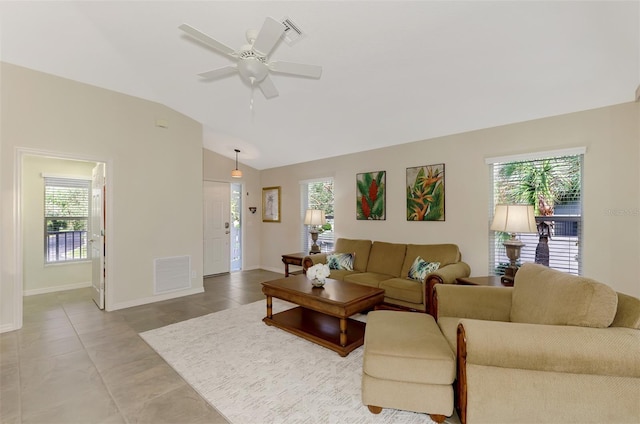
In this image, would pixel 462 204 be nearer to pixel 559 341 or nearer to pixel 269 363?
pixel 559 341

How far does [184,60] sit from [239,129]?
1656mm

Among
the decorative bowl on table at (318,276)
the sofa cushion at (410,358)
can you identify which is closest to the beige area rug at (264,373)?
the sofa cushion at (410,358)

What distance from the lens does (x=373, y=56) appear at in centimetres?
295

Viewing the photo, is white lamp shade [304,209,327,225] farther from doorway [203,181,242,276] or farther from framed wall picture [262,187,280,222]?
→ doorway [203,181,242,276]

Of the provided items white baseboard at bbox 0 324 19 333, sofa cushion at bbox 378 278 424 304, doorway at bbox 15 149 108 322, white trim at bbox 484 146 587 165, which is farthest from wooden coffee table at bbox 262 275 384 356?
doorway at bbox 15 149 108 322

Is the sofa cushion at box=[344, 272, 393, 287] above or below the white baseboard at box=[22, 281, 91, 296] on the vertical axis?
above

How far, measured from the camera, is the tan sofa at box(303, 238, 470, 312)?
3.43 meters

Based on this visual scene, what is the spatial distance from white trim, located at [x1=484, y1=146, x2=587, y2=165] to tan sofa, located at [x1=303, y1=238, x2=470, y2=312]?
3.96 feet

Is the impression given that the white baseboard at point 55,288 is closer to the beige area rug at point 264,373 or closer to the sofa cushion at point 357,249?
the beige area rug at point 264,373

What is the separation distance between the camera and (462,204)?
13.2 ft

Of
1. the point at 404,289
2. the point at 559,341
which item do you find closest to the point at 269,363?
the point at 404,289

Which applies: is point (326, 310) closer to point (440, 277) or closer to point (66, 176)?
point (440, 277)

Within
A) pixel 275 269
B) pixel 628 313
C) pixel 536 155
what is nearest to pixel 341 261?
pixel 275 269

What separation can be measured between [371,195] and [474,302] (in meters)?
2.77
